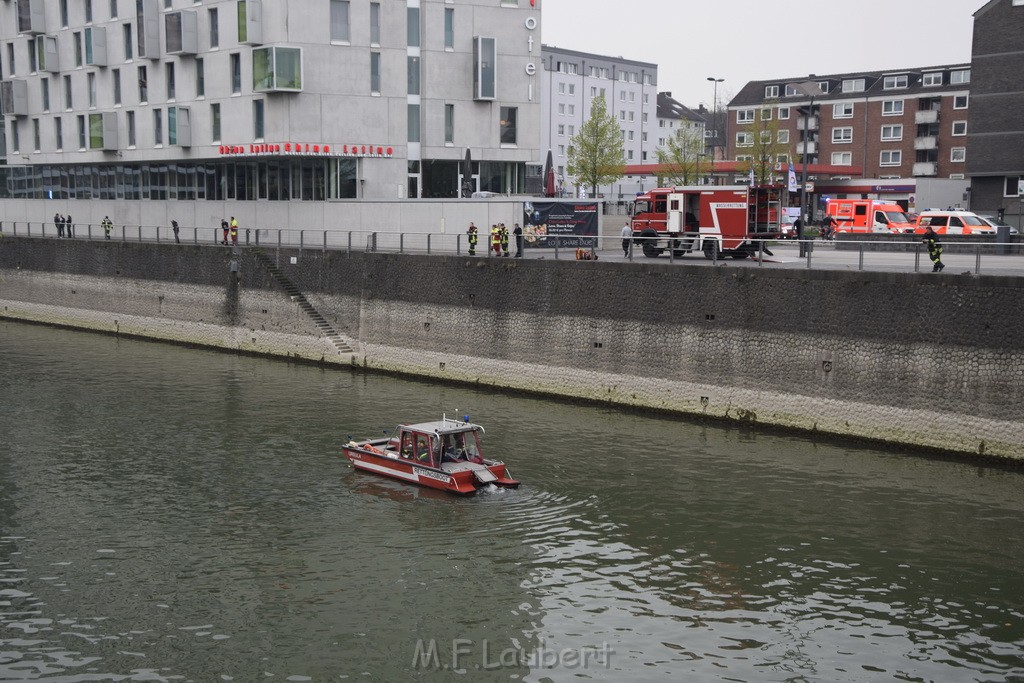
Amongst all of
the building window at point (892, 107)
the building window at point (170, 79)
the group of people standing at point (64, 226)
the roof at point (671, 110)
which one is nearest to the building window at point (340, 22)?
the building window at point (170, 79)

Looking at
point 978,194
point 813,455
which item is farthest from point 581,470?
point 978,194

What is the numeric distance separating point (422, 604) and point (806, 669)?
662cm

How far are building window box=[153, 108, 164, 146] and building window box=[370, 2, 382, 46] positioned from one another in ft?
49.0

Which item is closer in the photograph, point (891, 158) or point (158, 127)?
point (158, 127)

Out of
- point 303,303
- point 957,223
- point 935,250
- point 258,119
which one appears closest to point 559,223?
point 303,303

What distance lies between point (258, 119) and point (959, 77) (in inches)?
2922

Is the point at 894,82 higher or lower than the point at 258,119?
higher

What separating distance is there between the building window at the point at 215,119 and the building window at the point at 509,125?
51.4ft

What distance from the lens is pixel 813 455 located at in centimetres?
2909

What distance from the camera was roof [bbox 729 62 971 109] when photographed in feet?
A: 345

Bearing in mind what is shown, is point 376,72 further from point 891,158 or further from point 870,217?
point 891,158

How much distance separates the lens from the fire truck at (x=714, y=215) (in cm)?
4216

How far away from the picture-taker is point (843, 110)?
365 feet

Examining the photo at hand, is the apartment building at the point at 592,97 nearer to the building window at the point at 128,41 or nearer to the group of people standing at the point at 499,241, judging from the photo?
the building window at the point at 128,41
